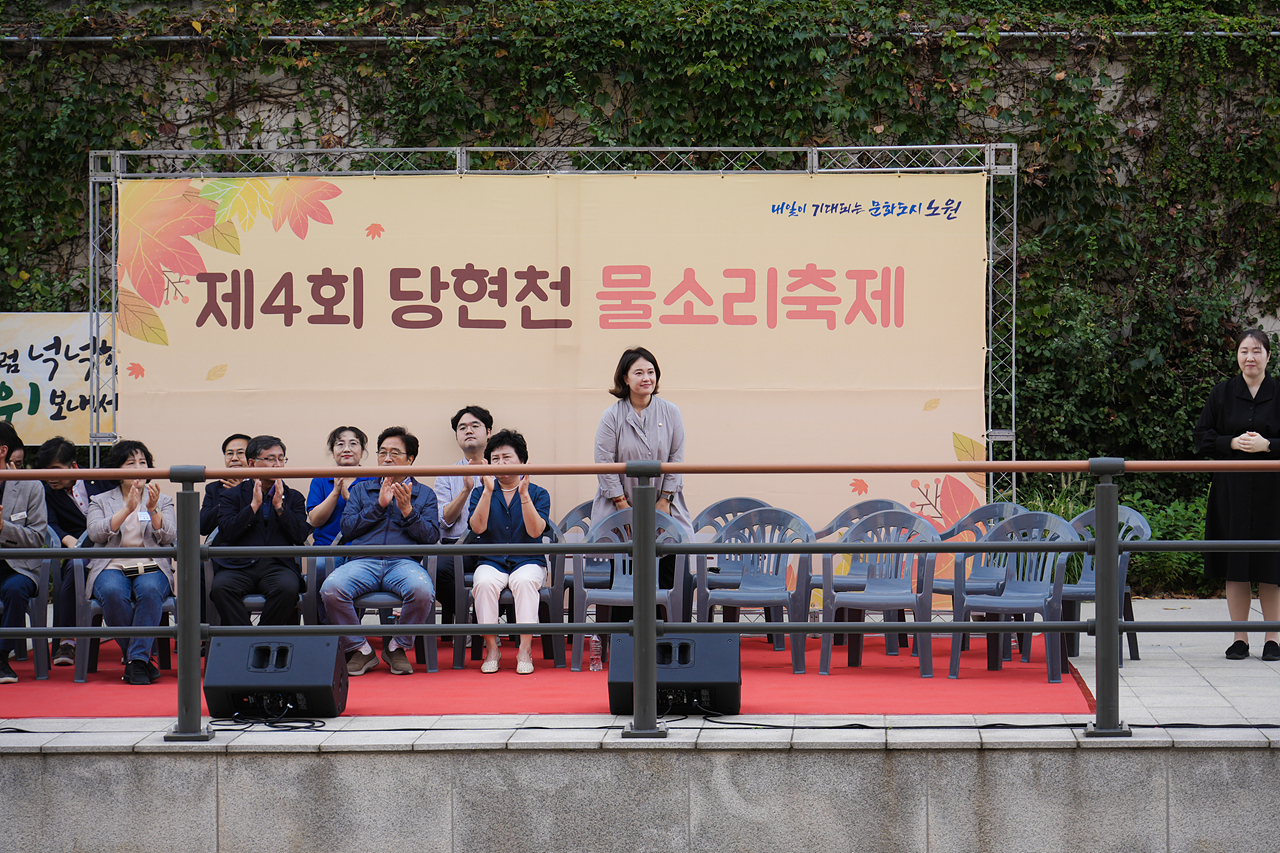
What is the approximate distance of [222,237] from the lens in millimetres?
6723

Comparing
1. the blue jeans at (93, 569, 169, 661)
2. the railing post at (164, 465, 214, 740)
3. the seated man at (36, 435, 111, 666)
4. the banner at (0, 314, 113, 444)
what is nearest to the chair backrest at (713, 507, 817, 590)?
the railing post at (164, 465, 214, 740)

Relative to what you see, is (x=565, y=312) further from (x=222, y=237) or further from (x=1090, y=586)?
(x=1090, y=586)

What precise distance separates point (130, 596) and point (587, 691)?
2.19m

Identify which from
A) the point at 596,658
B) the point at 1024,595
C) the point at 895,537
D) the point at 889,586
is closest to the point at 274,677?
the point at 596,658

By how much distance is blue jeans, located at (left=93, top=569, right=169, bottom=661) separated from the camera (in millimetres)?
4941

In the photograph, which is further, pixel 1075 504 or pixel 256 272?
pixel 1075 504

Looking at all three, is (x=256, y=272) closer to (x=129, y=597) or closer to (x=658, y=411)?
(x=129, y=597)

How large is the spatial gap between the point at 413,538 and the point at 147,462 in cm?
128

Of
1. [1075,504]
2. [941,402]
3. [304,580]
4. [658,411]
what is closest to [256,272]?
[304,580]

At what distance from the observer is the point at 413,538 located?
5258mm

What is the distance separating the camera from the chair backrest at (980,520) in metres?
5.58

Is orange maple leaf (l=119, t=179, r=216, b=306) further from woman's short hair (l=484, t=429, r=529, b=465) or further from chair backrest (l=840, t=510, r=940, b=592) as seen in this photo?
chair backrest (l=840, t=510, r=940, b=592)

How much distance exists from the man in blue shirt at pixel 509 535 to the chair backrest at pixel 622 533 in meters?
0.29

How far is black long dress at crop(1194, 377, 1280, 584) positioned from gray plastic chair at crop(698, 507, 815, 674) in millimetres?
1806
